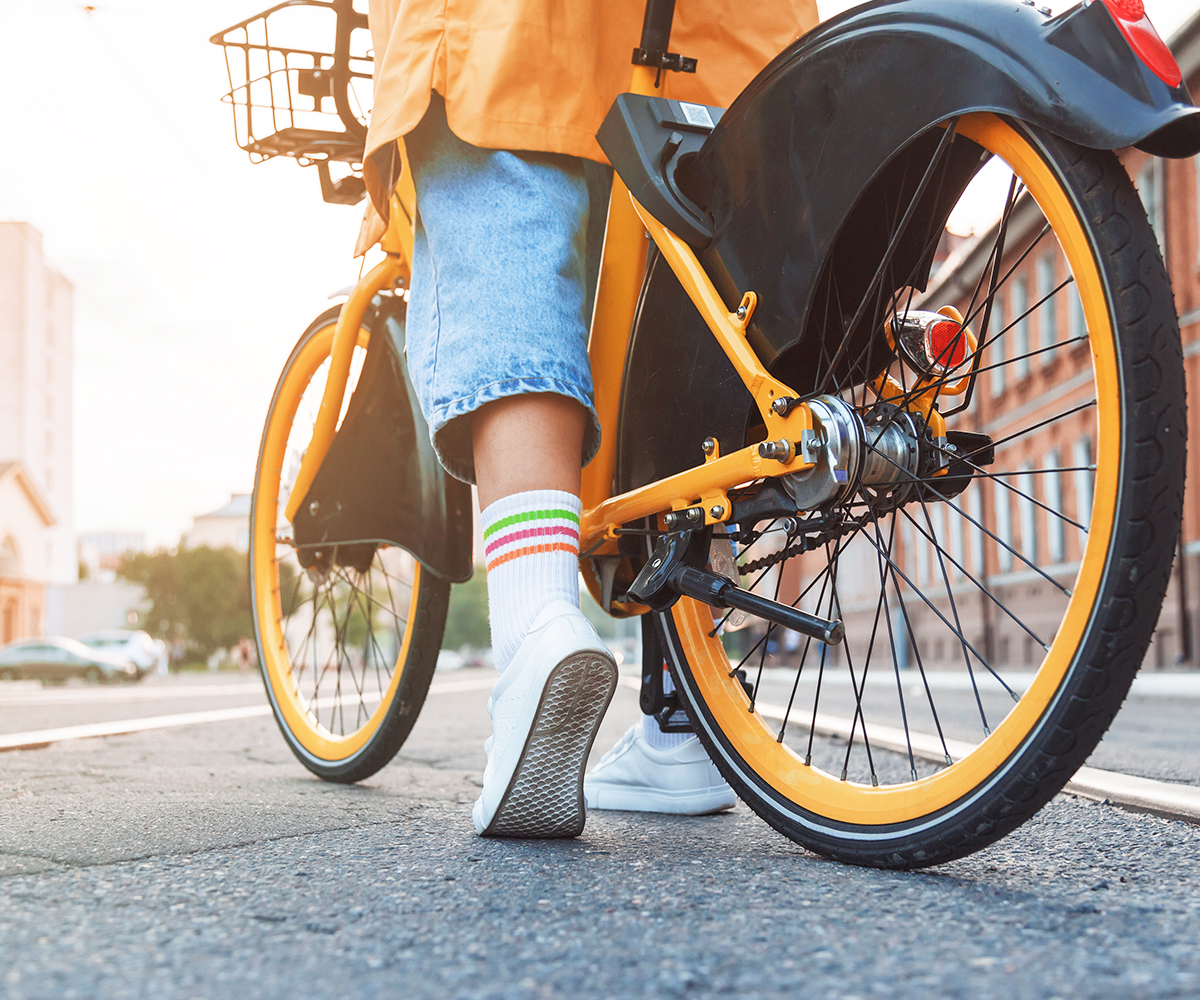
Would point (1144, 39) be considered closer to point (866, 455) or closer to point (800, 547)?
point (866, 455)

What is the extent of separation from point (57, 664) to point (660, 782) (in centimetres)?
3519

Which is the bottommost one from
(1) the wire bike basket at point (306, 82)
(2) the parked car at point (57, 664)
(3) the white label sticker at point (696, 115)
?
(2) the parked car at point (57, 664)

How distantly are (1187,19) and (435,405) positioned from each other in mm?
15905

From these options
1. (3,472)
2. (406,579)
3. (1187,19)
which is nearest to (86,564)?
(3,472)

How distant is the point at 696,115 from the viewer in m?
1.90

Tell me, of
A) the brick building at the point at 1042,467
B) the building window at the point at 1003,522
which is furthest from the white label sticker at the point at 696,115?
the building window at the point at 1003,522

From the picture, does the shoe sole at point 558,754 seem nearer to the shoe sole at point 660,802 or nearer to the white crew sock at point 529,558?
the white crew sock at point 529,558

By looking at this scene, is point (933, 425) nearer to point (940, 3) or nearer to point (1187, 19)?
point (940, 3)

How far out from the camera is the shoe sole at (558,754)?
1659 mm

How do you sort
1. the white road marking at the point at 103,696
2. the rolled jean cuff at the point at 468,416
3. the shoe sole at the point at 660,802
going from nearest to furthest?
the rolled jean cuff at the point at 468,416
the shoe sole at the point at 660,802
the white road marking at the point at 103,696

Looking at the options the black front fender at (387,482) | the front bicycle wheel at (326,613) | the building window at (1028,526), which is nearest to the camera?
the black front fender at (387,482)

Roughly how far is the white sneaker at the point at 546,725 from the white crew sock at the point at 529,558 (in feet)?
0.12

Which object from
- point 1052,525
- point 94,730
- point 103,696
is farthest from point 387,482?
point 1052,525

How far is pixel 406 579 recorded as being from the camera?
2.99 meters
